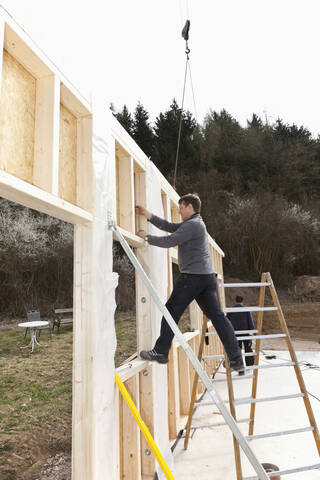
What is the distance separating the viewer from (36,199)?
1.42 m

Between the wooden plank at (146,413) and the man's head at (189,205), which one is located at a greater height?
the man's head at (189,205)

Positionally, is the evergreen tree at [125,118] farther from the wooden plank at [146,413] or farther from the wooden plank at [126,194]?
the wooden plank at [146,413]

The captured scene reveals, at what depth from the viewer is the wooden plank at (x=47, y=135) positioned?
59.2 inches

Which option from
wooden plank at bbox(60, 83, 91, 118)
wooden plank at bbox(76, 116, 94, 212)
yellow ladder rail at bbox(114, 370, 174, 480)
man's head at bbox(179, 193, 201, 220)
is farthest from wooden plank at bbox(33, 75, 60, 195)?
man's head at bbox(179, 193, 201, 220)

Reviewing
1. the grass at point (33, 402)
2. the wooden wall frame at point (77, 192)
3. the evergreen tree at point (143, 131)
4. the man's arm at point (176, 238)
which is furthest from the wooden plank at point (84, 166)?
the evergreen tree at point (143, 131)

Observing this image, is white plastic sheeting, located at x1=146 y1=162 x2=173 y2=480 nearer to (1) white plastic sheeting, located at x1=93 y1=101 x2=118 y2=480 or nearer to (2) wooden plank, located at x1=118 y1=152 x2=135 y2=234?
(2) wooden plank, located at x1=118 y1=152 x2=135 y2=234

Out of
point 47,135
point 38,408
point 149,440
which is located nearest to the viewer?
point 47,135

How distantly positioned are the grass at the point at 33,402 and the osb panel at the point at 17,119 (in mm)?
3467

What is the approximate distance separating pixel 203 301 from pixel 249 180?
21.9 m

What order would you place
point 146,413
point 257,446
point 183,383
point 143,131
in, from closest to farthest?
point 146,413 → point 257,446 → point 183,383 → point 143,131

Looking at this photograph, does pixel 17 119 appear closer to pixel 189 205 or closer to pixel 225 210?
pixel 189 205

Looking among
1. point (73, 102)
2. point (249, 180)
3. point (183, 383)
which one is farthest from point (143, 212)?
point (249, 180)

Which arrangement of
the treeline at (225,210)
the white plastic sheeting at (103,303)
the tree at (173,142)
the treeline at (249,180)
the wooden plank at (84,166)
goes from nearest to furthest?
the white plastic sheeting at (103,303)
the wooden plank at (84,166)
the treeline at (225,210)
the treeline at (249,180)
the tree at (173,142)

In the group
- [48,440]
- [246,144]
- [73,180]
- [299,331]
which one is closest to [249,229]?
[299,331]
